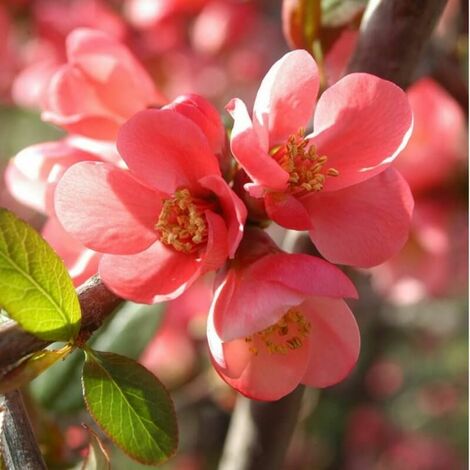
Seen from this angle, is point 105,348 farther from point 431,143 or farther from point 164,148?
point 431,143

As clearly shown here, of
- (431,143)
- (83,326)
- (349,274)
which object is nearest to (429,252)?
(431,143)

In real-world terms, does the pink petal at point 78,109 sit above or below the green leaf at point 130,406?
above

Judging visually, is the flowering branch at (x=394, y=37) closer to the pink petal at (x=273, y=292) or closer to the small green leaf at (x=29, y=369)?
the pink petal at (x=273, y=292)

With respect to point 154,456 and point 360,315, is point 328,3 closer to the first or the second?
point 154,456

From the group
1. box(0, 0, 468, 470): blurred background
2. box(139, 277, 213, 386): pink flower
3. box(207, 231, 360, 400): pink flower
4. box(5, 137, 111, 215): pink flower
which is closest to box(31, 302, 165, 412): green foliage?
box(0, 0, 468, 470): blurred background

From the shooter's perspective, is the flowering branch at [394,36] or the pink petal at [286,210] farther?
the flowering branch at [394,36]

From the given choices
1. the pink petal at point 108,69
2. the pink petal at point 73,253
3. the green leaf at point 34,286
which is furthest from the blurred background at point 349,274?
the green leaf at point 34,286

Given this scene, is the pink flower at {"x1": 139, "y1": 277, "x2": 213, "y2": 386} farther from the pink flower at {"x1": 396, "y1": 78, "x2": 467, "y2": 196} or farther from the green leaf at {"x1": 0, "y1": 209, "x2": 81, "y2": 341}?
the green leaf at {"x1": 0, "y1": 209, "x2": 81, "y2": 341}

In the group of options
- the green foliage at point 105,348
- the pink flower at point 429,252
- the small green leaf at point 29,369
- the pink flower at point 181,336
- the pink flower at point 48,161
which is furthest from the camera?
the pink flower at point 181,336

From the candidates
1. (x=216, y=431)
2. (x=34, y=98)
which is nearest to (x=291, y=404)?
(x=34, y=98)
